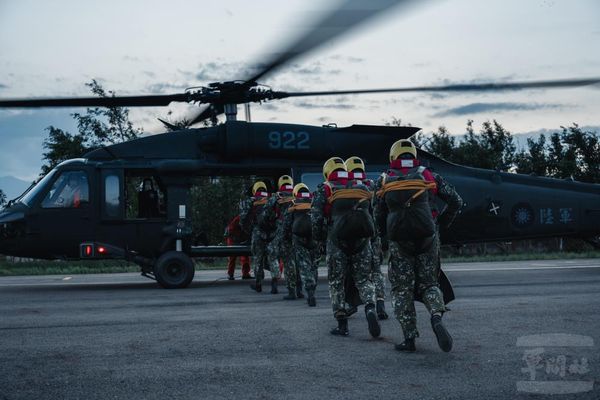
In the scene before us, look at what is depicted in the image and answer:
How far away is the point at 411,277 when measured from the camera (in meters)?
6.72

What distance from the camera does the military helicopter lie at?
13.2m

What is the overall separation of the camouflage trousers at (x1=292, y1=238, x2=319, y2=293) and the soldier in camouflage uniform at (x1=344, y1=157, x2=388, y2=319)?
1327 millimetres

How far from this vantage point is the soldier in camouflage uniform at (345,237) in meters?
7.77

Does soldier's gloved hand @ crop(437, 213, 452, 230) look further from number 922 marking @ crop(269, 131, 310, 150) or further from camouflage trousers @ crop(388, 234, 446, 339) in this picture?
number 922 marking @ crop(269, 131, 310, 150)

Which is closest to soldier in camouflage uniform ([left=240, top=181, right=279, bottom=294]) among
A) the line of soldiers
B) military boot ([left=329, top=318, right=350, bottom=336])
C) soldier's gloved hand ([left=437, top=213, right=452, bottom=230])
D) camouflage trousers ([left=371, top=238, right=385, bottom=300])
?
the line of soldiers

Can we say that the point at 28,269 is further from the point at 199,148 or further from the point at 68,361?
the point at 68,361

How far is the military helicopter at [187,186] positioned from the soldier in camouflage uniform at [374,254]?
3.26 metres

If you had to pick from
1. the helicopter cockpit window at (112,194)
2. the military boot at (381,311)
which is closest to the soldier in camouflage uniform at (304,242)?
the military boot at (381,311)

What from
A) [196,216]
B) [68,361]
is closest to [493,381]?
[68,361]

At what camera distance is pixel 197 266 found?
22078mm

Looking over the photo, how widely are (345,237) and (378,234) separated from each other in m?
0.36

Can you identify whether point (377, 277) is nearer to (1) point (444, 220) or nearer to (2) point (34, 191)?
(1) point (444, 220)

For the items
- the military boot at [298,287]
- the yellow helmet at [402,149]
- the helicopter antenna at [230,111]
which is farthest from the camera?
the helicopter antenna at [230,111]

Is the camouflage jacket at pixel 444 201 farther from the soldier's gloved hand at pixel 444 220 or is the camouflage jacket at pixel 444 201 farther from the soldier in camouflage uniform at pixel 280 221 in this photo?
the soldier in camouflage uniform at pixel 280 221
